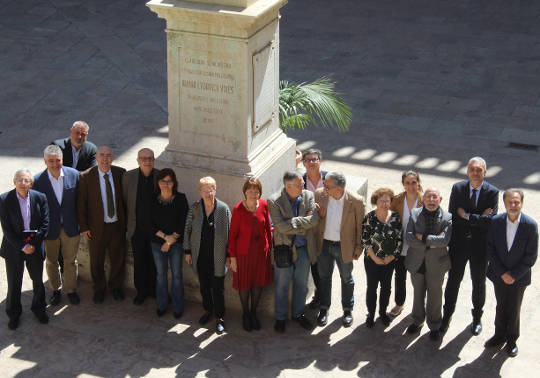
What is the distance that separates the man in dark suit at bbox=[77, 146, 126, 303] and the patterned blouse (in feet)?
8.03

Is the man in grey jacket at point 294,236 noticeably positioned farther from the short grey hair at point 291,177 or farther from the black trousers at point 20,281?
the black trousers at point 20,281

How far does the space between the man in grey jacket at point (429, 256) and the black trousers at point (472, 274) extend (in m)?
0.19

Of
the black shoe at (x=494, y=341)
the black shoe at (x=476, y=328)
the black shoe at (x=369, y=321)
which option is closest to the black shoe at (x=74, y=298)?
the black shoe at (x=369, y=321)

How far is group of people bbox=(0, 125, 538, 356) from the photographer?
872cm

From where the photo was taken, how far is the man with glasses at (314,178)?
9398 millimetres

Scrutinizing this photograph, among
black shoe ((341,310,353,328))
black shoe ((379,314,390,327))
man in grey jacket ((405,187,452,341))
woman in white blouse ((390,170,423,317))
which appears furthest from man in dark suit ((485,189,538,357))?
black shoe ((341,310,353,328))

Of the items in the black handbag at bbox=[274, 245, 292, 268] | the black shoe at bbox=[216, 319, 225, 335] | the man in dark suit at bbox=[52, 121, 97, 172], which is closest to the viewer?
the black handbag at bbox=[274, 245, 292, 268]

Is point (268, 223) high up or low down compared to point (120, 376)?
up

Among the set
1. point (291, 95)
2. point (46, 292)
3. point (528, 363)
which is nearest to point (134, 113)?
point (291, 95)

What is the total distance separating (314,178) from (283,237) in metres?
0.86

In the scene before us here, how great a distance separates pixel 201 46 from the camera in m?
9.15

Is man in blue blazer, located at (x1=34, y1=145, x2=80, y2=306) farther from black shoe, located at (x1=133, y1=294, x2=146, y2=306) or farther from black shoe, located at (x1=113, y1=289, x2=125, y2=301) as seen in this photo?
black shoe, located at (x1=133, y1=294, x2=146, y2=306)

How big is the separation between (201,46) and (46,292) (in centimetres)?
303

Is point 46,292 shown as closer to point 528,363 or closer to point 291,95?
point 291,95
